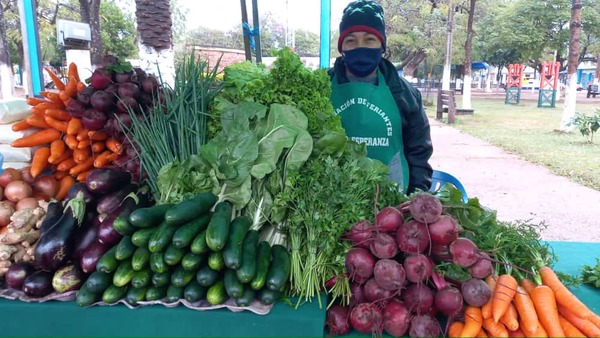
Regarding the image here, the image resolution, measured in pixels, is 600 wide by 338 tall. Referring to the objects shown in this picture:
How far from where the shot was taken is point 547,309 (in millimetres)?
1683

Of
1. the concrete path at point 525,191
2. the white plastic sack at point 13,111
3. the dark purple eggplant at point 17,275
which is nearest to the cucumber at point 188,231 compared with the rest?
the dark purple eggplant at point 17,275

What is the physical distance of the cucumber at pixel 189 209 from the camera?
1721 mm

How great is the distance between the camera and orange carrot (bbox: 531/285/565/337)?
5.47 feet

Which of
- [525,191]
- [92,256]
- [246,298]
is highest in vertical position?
[92,256]

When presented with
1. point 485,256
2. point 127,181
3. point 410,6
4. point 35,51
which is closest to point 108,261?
point 127,181

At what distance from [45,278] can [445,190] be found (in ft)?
5.99

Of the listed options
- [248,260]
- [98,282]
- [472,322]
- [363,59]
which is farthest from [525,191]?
[98,282]

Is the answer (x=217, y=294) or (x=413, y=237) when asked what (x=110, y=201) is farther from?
(x=413, y=237)

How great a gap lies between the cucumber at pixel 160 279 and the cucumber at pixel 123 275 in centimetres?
9

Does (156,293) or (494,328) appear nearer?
(494,328)

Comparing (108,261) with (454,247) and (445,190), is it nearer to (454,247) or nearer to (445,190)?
(454,247)

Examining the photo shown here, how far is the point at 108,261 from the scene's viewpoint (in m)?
1.73

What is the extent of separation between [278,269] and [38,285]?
1.02m

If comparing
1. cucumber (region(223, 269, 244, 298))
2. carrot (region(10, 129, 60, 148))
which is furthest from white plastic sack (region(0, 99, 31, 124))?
cucumber (region(223, 269, 244, 298))
